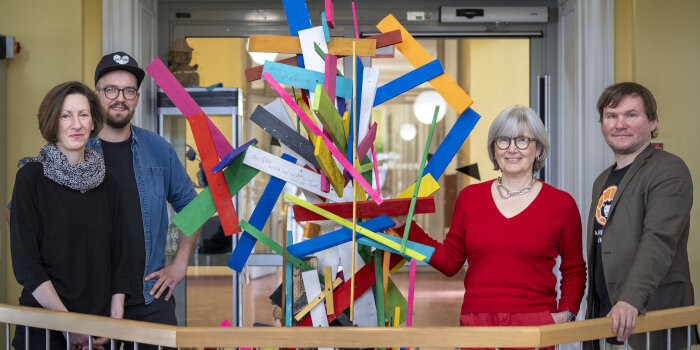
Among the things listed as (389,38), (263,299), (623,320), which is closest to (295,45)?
(389,38)

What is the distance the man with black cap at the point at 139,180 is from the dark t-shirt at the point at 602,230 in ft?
4.27

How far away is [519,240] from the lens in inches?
78.6

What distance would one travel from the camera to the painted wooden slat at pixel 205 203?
192 centimetres

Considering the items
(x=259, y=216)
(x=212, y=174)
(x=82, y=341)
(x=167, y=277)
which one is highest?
(x=212, y=174)

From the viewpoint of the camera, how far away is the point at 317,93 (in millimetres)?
1664

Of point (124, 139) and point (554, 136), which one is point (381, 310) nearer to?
point (124, 139)

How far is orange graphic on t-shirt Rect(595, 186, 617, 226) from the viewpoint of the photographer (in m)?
2.15

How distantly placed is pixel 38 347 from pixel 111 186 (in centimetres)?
46

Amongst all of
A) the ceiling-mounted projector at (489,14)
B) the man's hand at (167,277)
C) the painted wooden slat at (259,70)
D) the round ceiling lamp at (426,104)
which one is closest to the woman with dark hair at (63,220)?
the man's hand at (167,277)

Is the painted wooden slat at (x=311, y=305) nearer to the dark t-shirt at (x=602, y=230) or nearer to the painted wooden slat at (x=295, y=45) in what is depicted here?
the painted wooden slat at (x=295, y=45)

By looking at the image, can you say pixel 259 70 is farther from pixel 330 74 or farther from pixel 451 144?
pixel 451 144

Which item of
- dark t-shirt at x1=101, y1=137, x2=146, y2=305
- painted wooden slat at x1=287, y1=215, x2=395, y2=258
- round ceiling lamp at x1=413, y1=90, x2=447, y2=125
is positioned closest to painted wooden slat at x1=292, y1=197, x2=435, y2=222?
painted wooden slat at x1=287, y1=215, x2=395, y2=258

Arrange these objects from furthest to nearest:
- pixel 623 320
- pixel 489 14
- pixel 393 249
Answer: pixel 489 14 < pixel 393 249 < pixel 623 320

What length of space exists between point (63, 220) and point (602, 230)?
151 cm
